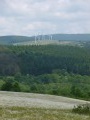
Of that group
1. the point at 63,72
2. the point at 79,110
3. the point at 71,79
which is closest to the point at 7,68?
the point at 63,72

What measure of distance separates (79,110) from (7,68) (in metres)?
165

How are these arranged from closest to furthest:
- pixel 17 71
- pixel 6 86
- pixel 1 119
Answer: pixel 1 119
pixel 6 86
pixel 17 71

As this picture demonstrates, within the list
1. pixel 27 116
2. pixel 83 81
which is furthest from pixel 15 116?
pixel 83 81

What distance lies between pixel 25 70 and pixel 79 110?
16958 centimetres

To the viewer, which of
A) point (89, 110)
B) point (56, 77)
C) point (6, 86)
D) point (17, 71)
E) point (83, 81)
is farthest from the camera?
point (17, 71)

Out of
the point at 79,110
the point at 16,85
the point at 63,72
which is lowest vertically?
the point at 63,72

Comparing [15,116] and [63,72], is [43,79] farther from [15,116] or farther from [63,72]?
[15,116]

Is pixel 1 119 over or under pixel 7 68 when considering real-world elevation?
over

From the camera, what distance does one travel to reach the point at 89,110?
2936 centimetres

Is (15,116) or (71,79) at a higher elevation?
(15,116)

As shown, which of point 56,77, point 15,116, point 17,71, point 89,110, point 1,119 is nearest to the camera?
point 1,119

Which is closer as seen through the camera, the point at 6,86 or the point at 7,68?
the point at 6,86

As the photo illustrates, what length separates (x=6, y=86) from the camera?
61.6 meters

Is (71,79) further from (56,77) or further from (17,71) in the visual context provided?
(17,71)
